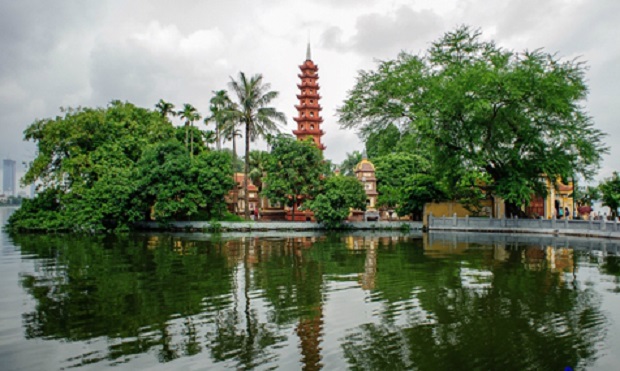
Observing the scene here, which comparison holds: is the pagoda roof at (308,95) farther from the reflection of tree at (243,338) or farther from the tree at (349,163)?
the reflection of tree at (243,338)

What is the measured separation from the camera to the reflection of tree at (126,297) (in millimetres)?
6996

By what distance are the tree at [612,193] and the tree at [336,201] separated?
16011 millimetres

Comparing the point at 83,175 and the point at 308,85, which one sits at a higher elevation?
the point at 308,85

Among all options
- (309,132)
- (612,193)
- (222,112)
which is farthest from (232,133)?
(612,193)

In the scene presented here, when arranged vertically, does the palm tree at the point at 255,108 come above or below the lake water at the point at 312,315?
above

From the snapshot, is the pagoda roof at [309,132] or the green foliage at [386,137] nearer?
the green foliage at [386,137]

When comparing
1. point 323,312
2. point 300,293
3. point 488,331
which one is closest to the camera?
point 488,331

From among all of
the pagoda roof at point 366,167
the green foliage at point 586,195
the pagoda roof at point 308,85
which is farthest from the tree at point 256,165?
the green foliage at point 586,195

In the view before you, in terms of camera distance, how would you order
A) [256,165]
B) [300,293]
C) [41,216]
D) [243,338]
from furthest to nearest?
[256,165], [41,216], [300,293], [243,338]

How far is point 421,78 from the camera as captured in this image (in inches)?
1144

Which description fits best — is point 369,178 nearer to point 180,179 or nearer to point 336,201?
point 336,201

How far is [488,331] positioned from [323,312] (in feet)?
8.75

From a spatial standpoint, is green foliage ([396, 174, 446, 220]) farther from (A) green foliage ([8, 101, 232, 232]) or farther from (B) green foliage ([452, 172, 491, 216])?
(A) green foliage ([8, 101, 232, 232])

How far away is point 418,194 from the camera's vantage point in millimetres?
35219
